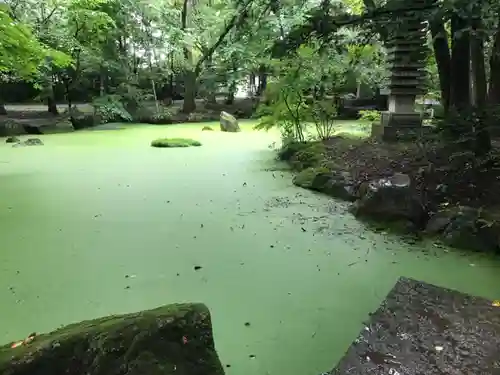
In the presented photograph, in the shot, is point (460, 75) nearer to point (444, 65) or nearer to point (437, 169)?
point (444, 65)

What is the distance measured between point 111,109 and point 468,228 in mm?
9257

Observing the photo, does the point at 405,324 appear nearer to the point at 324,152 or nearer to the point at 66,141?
the point at 324,152

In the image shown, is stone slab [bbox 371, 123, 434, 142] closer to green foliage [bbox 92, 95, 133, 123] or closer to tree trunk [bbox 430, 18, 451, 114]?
tree trunk [bbox 430, 18, 451, 114]

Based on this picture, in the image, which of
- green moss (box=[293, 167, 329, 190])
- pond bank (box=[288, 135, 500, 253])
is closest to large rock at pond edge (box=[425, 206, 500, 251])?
pond bank (box=[288, 135, 500, 253])

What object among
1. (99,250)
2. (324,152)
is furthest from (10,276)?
(324,152)

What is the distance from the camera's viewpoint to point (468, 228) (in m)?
2.80

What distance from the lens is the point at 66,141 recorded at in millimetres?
7707

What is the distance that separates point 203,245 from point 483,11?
6.07 ft

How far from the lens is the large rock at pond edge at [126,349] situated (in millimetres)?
1004

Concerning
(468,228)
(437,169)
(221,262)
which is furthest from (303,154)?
(221,262)

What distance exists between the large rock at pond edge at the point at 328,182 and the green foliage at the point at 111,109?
285 inches

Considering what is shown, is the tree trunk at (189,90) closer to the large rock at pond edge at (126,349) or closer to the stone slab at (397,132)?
the stone slab at (397,132)

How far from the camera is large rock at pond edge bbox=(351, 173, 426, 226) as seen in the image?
313 cm

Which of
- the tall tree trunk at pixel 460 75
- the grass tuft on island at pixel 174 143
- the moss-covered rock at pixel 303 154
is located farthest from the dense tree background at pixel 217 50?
the grass tuft on island at pixel 174 143
